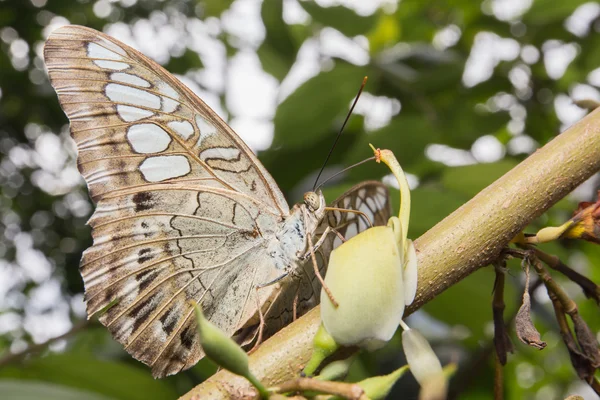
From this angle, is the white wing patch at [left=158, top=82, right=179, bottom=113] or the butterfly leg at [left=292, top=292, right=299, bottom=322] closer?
the butterfly leg at [left=292, top=292, right=299, bottom=322]

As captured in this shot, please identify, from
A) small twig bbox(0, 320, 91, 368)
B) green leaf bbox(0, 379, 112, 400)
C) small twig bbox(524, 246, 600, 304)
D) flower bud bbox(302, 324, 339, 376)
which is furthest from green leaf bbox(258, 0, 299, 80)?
flower bud bbox(302, 324, 339, 376)

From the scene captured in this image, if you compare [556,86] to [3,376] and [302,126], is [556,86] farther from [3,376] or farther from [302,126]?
[3,376]

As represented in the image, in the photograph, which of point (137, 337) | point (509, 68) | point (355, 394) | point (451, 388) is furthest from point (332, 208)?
point (509, 68)

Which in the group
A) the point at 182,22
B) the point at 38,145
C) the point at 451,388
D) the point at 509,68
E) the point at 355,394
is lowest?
the point at 38,145

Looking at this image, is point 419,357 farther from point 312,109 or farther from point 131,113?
point 312,109

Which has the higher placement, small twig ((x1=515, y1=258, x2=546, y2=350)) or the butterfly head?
small twig ((x1=515, y1=258, x2=546, y2=350))

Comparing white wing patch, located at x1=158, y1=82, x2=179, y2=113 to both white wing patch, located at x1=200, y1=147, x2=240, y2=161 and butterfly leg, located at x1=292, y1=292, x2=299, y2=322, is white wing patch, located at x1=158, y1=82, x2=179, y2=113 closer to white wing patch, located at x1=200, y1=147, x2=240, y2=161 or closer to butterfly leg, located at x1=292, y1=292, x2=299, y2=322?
white wing patch, located at x1=200, y1=147, x2=240, y2=161
